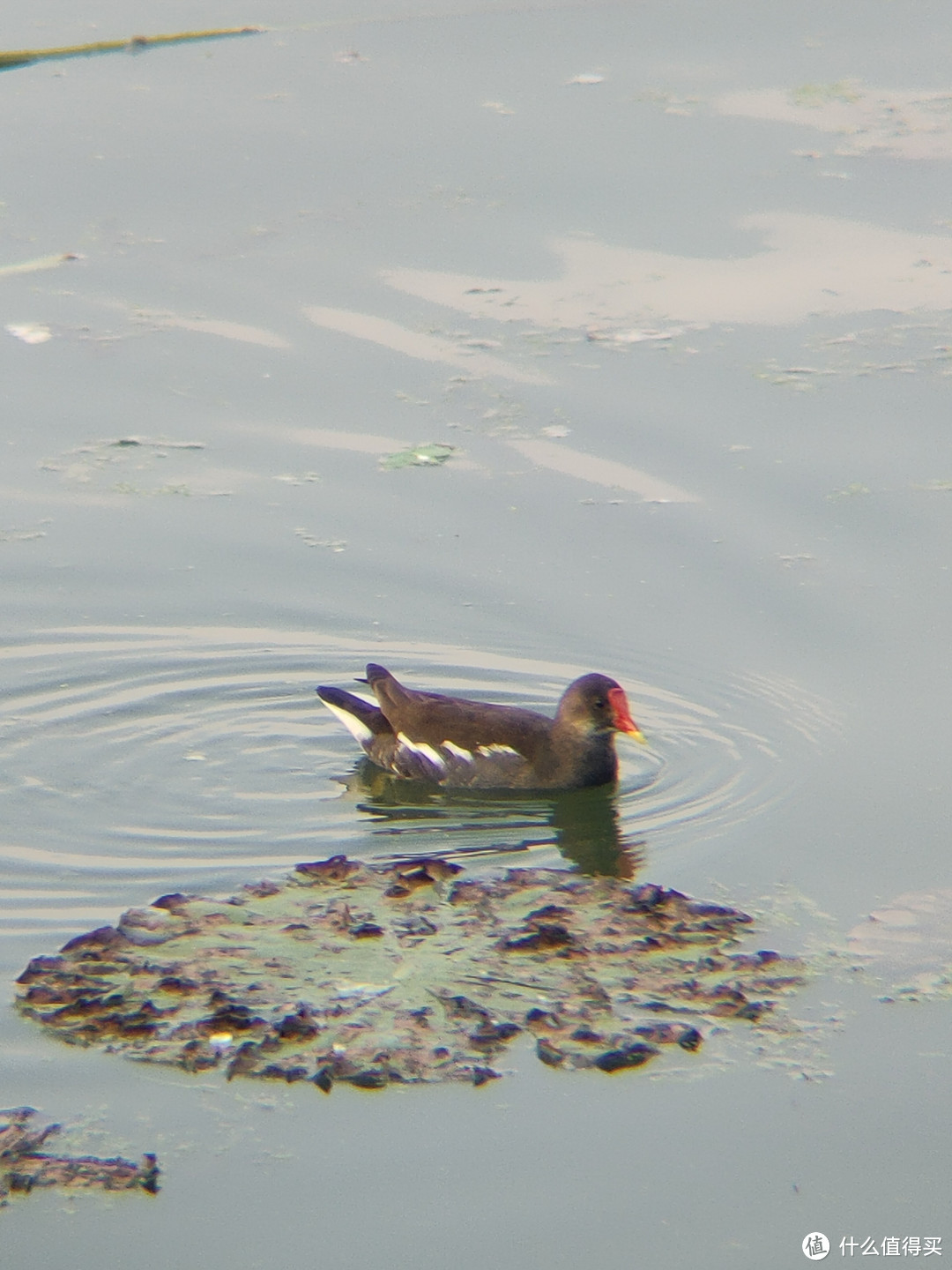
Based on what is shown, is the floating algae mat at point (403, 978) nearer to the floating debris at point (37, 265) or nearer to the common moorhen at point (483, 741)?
the common moorhen at point (483, 741)

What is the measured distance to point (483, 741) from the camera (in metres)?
8.69

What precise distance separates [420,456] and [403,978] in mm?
4801

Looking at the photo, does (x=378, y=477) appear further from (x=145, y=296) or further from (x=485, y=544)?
(x=145, y=296)

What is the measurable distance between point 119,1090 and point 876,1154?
83.3 inches

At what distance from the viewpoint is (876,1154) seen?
18.5 ft

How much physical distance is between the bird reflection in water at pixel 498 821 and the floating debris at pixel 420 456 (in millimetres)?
2359

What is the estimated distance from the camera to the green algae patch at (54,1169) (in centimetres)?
540

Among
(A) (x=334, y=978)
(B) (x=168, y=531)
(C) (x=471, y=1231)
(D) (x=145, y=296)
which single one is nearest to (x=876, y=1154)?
(C) (x=471, y=1231)

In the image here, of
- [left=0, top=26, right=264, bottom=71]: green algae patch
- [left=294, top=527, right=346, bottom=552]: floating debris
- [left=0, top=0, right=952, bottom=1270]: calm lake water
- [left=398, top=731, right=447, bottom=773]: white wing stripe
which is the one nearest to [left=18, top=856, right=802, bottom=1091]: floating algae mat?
[left=0, top=0, right=952, bottom=1270]: calm lake water

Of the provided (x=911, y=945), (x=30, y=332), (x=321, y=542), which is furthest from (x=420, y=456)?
(x=911, y=945)

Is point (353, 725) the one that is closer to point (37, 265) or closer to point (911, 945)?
point (911, 945)

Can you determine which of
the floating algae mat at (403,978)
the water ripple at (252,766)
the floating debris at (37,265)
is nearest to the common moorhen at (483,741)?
the water ripple at (252,766)

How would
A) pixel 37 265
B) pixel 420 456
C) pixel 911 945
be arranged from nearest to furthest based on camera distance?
pixel 911 945
pixel 420 456
pixel 37 265

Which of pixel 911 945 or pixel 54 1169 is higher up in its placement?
pixel 54 1169
